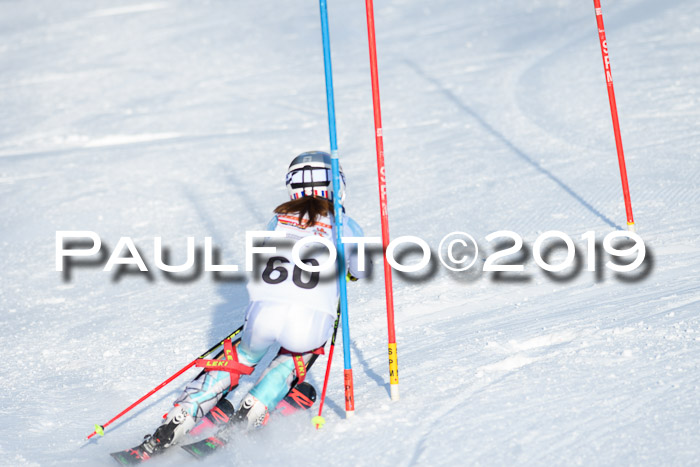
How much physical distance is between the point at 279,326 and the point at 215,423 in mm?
549

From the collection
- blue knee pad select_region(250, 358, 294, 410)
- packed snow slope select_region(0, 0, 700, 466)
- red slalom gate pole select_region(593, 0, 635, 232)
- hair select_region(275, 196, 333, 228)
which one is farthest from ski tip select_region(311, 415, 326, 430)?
red slalom gate pole select_region(593, 0, 635, 232)

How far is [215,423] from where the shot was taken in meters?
3.90

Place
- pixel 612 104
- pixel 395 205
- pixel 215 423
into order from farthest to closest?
pixel 395 205
pixel 612 104
pixel 215 423

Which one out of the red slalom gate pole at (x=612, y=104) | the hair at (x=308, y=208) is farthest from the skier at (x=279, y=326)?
the red slalom gate pole at (x=612, y=104)

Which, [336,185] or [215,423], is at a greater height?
[336,185]

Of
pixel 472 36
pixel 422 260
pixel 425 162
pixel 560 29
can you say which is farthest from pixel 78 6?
pixel 422 260

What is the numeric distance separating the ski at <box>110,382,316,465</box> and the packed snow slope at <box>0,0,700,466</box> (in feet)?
0.33

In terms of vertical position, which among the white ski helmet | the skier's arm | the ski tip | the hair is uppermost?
the white ski helmet

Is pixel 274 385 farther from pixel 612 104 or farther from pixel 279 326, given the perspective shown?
pixel 612 104

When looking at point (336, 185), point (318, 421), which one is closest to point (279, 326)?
point (318, 421)

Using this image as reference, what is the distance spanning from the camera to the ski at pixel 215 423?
3.78 m

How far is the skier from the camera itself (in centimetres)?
379

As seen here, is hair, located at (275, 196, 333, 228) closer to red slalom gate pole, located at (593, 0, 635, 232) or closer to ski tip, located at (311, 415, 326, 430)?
ski tip, located at (311, 415, 326, 430)

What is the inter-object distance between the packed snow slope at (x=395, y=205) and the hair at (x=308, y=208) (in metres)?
0.94
